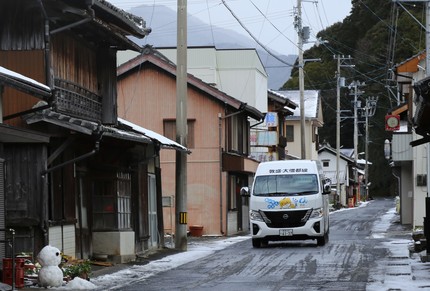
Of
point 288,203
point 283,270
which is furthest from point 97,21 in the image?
point 288,203

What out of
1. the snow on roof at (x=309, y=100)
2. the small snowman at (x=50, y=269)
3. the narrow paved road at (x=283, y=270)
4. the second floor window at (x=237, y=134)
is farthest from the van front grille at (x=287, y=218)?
the snow on roof at (x=309, y=100)

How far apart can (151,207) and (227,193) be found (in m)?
12.3

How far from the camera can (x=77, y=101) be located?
21859 mm

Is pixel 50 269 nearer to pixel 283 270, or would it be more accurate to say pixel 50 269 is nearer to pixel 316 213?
pixel 283 270

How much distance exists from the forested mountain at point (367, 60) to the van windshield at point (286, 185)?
3950 cm

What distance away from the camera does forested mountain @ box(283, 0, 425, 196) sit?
7281 cm

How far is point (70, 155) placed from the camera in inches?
838

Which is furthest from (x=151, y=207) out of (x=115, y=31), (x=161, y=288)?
(x=161, y=288)

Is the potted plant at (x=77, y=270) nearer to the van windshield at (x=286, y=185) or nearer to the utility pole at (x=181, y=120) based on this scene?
the utility pole at (x=181, y=120)

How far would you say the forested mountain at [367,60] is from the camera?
72.8 meters

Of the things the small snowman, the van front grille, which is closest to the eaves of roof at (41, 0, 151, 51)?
the small snowman

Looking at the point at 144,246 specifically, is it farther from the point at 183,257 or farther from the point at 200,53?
the point at 200,53

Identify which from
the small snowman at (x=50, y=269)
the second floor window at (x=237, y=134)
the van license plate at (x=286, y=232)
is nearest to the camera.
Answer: the small snowman at (x=50, y=269)

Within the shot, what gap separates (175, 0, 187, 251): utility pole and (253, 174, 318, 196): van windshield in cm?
251
